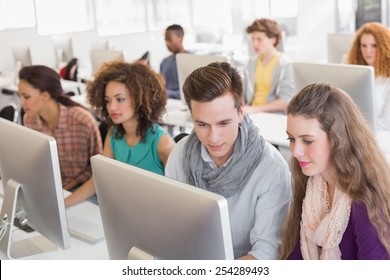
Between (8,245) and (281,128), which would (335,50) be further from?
(8,245)

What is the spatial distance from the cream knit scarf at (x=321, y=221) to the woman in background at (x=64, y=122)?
1270 millimetres

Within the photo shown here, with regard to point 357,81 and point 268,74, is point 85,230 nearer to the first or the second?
point 357,81

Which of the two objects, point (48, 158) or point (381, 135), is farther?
point (381, 135)

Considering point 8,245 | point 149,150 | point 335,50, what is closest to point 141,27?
point 335,50

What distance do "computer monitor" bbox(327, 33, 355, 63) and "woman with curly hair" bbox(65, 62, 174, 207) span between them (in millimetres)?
2151

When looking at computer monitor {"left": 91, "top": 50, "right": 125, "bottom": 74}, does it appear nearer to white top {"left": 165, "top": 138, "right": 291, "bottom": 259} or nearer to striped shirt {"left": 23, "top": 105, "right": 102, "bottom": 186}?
striped shirt {"left": 23, "top": 105, "right": 102, "bottom": 186}

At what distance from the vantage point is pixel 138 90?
222 cm

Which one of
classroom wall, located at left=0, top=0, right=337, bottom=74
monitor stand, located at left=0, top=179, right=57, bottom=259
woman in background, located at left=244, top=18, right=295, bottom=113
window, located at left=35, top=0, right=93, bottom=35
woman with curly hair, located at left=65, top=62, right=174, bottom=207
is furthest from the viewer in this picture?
window, located at left=35, top=0, right=93, bottom=35

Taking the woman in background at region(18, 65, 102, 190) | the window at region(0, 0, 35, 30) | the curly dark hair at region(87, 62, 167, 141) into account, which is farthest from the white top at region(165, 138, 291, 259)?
the window at region(0, 0, 35, 30)

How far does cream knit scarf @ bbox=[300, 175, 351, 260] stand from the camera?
139 cm

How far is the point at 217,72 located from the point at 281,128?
1.59m

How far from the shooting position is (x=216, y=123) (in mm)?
1562

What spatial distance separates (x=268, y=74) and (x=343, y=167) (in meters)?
2.46

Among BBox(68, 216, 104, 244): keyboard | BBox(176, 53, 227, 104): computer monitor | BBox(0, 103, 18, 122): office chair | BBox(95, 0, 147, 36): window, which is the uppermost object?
BBox(95, 0, 147, 36): window
